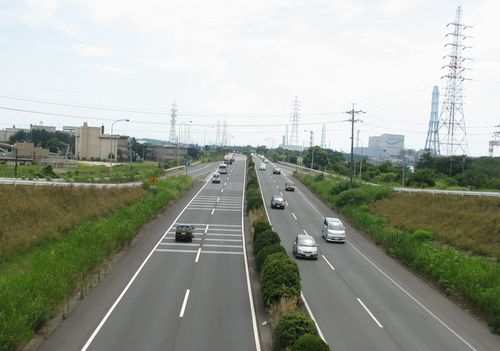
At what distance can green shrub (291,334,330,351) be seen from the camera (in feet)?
42.3

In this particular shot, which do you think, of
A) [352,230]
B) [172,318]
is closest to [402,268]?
[352,230]

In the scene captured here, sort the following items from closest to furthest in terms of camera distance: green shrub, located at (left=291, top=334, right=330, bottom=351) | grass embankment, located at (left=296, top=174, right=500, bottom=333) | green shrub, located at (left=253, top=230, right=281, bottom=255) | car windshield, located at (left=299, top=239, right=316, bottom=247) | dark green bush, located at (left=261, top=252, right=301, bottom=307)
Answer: green shrub, located at (left=291, top=334, right=330, bottom=351)
dark green bush, located at (left=261, top=252, right=301, bottom=307)
grass embankment, located at (left=296, top=174, right=500, bottom=333)
green shrub, located at (left=253, top=230, right=281, bottom=255)
car windshield, located at (left=299, top=239, right=316, bottom=247)

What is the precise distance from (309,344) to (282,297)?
5918mm

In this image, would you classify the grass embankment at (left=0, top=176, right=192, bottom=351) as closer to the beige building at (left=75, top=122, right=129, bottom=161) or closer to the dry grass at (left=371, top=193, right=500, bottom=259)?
the dry grass at (left=371, top=193, right=500, bottom=259)

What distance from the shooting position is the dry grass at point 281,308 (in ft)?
57.7

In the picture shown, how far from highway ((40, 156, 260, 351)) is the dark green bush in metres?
1.07

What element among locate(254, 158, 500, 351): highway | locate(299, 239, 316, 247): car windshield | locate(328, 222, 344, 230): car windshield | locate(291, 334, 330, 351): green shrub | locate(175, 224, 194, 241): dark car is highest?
locate(291, 334, 330, 351): green shrub

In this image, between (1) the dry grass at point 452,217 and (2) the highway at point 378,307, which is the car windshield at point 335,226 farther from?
(1) the dry grass at point 452,217

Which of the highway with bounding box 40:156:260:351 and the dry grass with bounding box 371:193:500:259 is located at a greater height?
the dry grass with bounding box 371:193:500:259

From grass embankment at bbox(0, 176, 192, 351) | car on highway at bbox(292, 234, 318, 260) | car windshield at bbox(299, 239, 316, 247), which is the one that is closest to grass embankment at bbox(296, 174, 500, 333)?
car on highway at bbox(292, 234, 318, 260)

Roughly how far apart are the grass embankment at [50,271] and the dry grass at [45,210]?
1.34ft

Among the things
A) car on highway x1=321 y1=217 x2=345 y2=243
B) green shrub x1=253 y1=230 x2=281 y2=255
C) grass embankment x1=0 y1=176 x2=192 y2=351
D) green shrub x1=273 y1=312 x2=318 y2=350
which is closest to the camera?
green shrub x1=273 y1=312 x2=318 y2=350

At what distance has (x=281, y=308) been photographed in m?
17.9

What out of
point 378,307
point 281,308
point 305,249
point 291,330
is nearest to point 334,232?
point 305,249
